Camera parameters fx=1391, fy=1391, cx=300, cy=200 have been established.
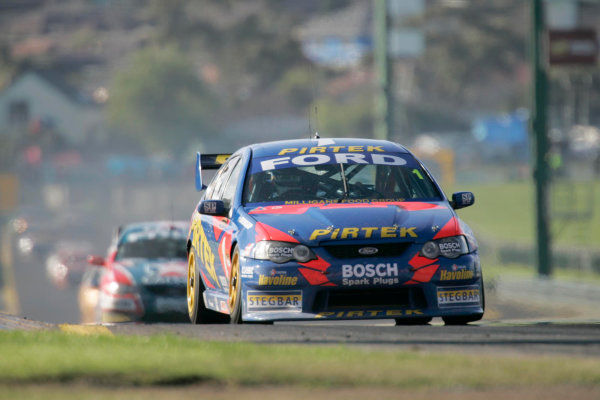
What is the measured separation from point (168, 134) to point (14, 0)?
68.6 metres

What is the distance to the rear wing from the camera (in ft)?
42.7

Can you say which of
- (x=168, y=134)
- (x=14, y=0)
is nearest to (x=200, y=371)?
(x=168, y=134)

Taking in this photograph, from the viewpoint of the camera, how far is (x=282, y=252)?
32.8ft

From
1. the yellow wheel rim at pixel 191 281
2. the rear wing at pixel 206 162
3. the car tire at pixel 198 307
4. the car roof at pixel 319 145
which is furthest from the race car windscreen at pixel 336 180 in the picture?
the rear wing at pixel 206 162

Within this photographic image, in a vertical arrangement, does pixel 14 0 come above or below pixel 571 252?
above

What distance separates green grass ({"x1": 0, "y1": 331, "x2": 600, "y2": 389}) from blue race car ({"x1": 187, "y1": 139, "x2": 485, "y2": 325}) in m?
1.57

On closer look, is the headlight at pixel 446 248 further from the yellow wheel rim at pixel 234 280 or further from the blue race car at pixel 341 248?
the yellow wheel rim at pixel 234 280

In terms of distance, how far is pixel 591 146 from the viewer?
111812 millimetres

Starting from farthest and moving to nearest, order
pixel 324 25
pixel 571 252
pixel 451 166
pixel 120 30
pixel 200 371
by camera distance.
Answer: pixel 324 25
pixel 120 30
pixel 451 166
pixel 571 252
pixel 200 371

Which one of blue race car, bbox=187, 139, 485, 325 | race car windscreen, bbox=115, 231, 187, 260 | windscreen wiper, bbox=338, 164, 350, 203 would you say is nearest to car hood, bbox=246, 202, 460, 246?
blue race car, bbox=187, 139, 485, 325

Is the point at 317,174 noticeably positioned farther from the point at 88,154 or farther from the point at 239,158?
the point at 88,154

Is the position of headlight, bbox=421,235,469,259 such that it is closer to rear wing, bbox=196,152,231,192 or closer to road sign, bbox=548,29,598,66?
rear wing, bbox=196,152,231,192

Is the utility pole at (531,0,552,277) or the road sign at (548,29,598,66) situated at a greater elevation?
the road sign at (548,29,598,66)

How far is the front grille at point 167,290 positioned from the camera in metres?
16.3
